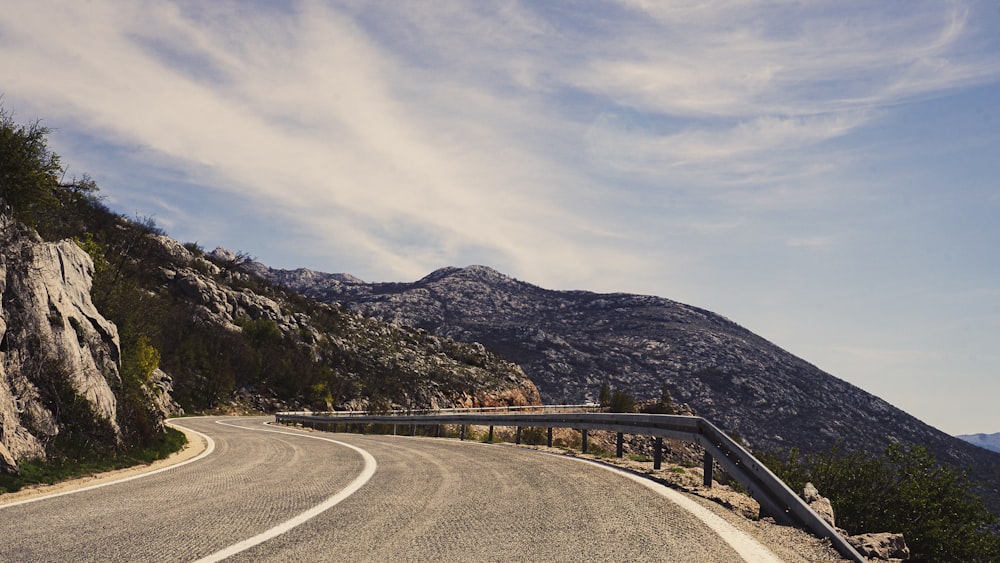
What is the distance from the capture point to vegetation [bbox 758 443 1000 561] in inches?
497

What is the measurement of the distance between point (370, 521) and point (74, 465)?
7704mm

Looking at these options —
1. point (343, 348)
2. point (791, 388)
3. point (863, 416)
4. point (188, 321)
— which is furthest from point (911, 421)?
point (188, 321)

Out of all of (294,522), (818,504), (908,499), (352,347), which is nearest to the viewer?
(294,522)

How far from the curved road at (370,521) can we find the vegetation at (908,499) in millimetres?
7098

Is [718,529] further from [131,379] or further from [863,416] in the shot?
[863,416]

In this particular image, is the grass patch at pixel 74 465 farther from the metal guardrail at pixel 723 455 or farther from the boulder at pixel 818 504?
the boulder at pixel 818 504

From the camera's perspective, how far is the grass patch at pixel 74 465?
8398mm

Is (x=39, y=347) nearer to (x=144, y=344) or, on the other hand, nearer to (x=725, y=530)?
(x=725, y=530)

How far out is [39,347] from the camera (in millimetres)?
11523

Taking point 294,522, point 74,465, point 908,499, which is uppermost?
point 294,522

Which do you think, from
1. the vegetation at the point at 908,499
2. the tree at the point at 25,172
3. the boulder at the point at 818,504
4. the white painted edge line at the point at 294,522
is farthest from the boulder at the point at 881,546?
the tree at the point at 25,172

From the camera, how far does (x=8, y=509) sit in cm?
628

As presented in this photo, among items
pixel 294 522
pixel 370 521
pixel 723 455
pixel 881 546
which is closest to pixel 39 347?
pixel 294 522

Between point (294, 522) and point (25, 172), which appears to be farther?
point (25, 172)
